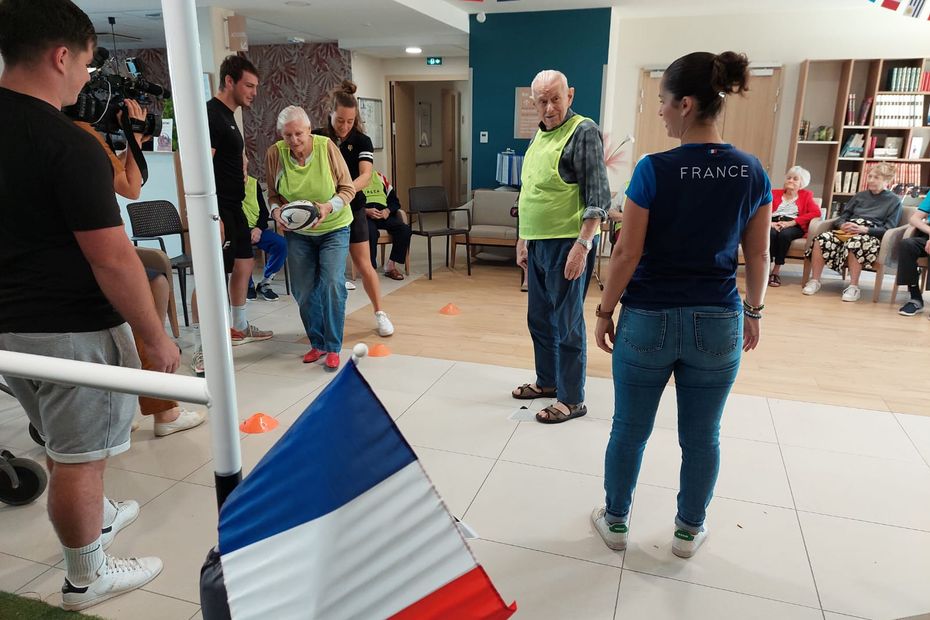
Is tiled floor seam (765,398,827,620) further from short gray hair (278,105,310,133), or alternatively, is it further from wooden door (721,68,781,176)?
wooden door (721,68,781,176)

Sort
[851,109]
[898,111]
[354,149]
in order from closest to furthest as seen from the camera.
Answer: [354,149] < [898,111] < [851,109]

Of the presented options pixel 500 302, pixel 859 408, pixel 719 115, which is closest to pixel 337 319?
pixel 500 302

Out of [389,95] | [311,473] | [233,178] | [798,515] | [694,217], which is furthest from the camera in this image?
[389,95]

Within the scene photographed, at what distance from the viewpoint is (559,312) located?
108 inches

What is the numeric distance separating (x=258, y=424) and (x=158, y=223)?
256cm

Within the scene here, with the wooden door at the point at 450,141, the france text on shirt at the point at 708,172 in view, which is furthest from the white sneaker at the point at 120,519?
the wooden door at the point at 450,141

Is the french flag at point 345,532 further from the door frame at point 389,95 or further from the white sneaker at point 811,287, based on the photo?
the door frame at point 389,95

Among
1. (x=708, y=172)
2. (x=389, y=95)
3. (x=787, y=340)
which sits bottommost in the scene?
(x=787, y=340)

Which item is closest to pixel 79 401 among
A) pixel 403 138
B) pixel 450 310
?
pixel 450 310

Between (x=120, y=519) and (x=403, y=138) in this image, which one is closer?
(x=120, y=519)

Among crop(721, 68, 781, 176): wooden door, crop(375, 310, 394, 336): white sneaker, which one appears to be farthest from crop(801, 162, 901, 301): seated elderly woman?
crop(375, 310, 394, 336): white sneaker

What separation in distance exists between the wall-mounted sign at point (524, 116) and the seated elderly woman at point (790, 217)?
2.59 meters

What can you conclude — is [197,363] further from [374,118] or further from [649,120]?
[374,118]

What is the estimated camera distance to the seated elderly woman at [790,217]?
5.70 meters
